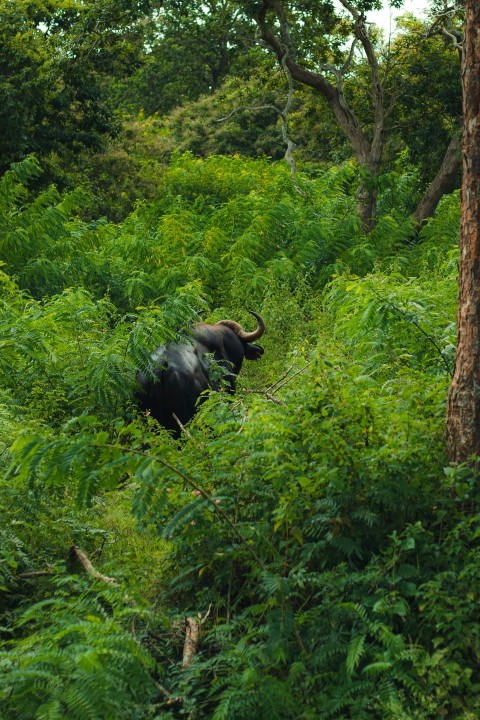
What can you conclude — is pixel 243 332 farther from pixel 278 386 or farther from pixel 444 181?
pixel 444 181

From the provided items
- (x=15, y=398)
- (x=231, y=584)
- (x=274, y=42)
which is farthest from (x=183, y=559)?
(x=274, y=42)

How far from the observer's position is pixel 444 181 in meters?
18.9

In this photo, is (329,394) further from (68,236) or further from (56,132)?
(56,132)

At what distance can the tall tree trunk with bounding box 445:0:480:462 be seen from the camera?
19.3 ft

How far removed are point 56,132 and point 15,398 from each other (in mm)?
13738

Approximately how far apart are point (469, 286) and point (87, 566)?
2.87 metres

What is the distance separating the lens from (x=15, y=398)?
9.14 meters

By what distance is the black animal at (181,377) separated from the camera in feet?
→ 30.7

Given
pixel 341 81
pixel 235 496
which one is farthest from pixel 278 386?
pixel 341 81

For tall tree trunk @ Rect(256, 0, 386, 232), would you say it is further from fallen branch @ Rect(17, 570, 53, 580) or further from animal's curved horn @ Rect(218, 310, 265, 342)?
fallen branch @ Rect(17, 570, 53, 580)

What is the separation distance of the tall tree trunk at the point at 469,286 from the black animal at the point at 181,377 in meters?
3.14

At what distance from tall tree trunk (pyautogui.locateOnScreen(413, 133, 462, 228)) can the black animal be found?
867 centimetres

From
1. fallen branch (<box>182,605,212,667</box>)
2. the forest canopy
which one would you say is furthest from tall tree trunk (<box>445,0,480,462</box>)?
fallen branch (<box>182,605,212,667</box>)

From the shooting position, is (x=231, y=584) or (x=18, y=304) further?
Result: (x=18, y=304)
